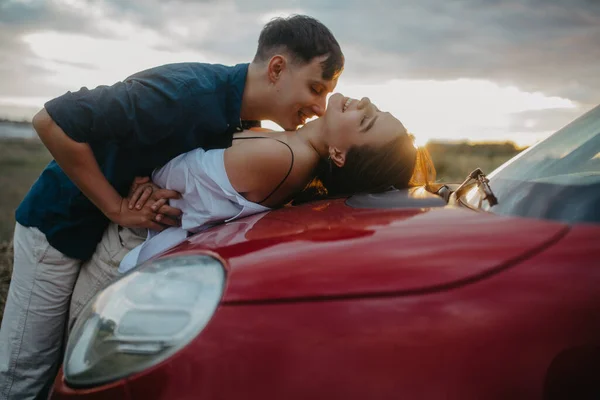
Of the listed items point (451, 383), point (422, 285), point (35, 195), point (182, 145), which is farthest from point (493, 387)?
point (35, 195)

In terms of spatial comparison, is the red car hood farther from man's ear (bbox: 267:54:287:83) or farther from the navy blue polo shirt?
man's ear (bbox: 267:54:287:83)

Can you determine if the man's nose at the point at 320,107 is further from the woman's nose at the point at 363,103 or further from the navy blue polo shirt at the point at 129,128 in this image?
the navy blue polo shirt at the point at 129,128

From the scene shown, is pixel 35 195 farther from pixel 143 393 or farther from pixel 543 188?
pixel 543 188

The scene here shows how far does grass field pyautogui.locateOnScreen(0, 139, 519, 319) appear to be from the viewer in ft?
13.8

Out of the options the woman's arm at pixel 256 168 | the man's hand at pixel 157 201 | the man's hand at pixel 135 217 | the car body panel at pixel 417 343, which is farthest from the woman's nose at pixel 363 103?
the car body panel at pixel 417 343

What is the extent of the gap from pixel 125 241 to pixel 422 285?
1.50m

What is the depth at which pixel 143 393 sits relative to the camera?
1.03 metres

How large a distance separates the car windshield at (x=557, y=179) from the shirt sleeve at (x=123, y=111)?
106cm

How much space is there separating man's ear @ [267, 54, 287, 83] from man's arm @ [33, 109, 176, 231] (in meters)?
0.79

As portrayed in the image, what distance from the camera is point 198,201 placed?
195cm

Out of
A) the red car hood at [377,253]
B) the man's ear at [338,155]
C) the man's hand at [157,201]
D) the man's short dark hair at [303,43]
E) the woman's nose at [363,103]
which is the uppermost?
the man's short dark hair at [303,43]

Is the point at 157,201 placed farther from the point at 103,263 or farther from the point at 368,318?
the point at 368,318

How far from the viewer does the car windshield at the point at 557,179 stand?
4.14 feet

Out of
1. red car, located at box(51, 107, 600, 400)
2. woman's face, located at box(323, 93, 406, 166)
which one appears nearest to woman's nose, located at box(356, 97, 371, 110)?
woman's face, located at box(323, 93, 406, 166)
